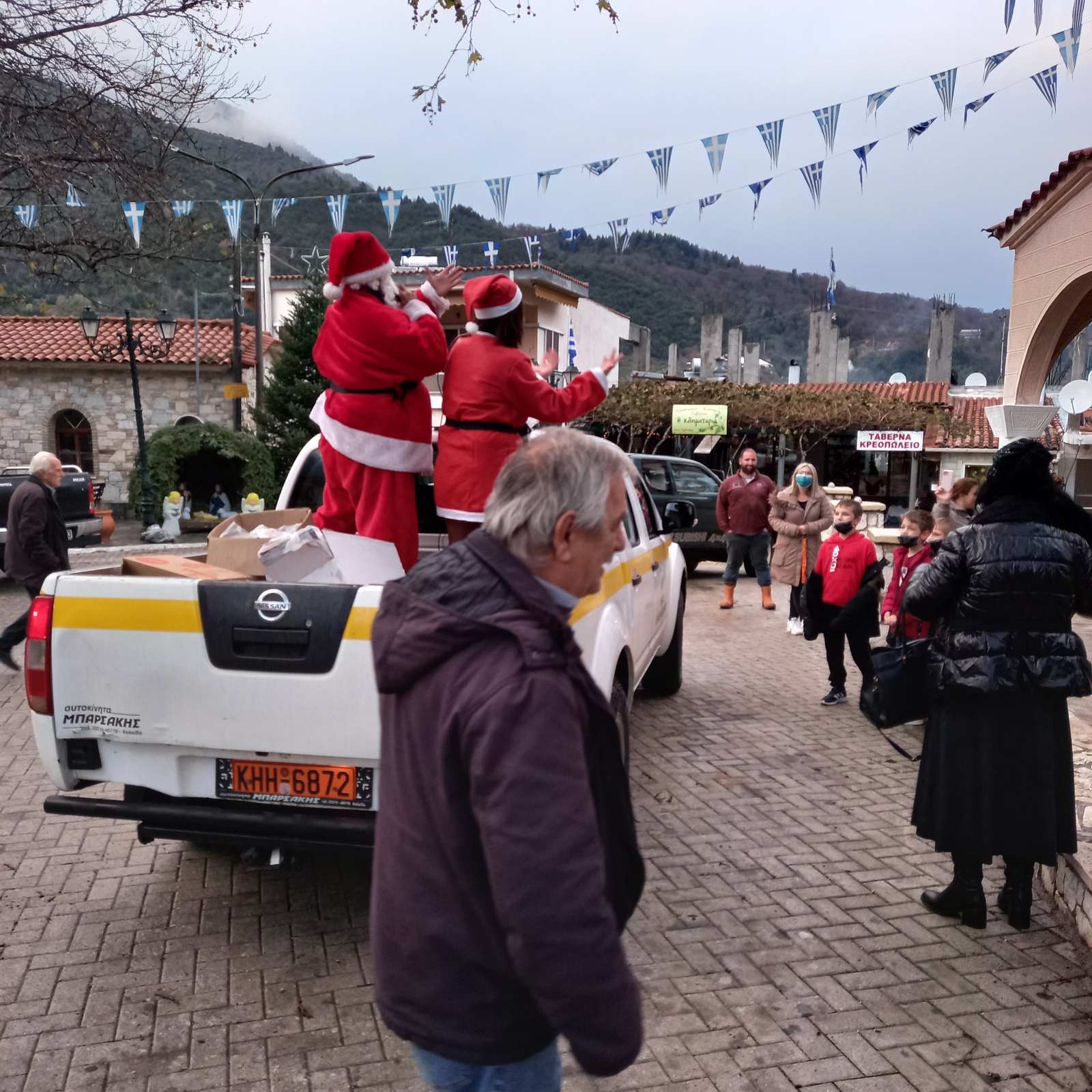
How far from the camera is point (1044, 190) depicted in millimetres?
11469

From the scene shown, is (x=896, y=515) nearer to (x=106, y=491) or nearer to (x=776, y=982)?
(x=776, y=982)

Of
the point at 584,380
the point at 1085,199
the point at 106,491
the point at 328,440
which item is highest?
the point at 1085,199

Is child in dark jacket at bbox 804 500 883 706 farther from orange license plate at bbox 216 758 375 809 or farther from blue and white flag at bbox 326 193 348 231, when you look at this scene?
blue and white flag at bbox 326 193 348 231

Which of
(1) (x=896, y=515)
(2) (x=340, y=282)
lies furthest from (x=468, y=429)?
(1) (x=896, y=515)

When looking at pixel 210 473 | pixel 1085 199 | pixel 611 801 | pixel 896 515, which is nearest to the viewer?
pixel 611 801

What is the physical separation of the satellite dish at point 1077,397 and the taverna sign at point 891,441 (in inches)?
224

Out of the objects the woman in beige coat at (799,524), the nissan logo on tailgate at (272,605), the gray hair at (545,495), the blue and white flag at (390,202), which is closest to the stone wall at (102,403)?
the blue and white flag at (390,202)

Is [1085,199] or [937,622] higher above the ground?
[1085,199]

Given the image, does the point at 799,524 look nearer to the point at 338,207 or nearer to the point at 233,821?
the point at 233,821

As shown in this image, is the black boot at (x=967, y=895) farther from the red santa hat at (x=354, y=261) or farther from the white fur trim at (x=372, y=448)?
Result: the red santa hat at (x=354, y=261)

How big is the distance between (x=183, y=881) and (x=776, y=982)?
8.29 feet

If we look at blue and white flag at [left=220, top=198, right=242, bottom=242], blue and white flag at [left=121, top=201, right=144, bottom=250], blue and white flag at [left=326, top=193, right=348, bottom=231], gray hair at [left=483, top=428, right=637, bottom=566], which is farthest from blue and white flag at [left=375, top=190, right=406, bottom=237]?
gray hair at [left=483, top=428, right=637, bottom=566]

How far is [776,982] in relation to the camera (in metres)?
3.52

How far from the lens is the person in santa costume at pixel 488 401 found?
14.3 feet
